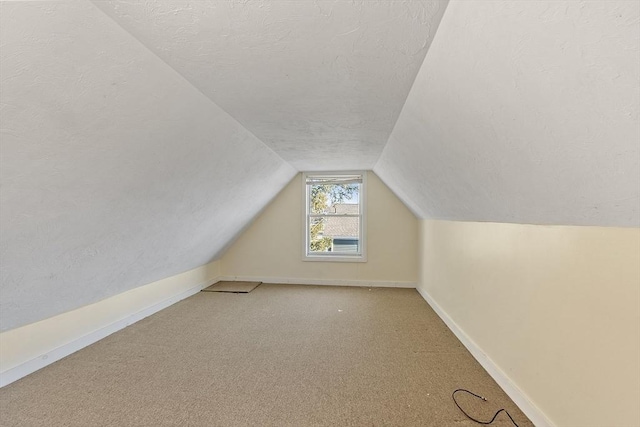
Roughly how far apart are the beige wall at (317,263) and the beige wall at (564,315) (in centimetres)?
212

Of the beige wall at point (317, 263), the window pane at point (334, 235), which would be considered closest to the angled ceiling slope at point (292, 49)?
the beige wall at point (317, 263)

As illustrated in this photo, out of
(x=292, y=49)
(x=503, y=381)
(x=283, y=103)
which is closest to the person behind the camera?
(x=292, y=49)

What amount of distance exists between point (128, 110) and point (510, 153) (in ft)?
5.68

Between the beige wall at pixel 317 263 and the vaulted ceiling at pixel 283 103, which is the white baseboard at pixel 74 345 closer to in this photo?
the vaulted ceiling at pixel 283 103

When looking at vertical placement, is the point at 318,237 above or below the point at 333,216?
below

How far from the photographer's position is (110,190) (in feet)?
5.72

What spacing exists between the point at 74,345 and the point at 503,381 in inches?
129

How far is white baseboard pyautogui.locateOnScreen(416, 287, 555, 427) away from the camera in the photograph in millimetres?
1581

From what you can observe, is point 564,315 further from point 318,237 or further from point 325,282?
point 318,237

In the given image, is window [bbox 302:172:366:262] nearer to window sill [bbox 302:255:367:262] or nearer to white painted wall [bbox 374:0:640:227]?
window sill [bbox 302:255:367:262]

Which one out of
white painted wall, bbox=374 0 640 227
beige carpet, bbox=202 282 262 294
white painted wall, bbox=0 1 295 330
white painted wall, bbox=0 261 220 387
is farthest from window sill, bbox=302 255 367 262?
white painted wall, bbox=374 0 640 227

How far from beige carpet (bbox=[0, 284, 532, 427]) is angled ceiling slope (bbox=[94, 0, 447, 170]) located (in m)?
1.82

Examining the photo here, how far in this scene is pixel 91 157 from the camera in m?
1.45

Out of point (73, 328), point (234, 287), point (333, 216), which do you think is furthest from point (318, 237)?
point (73, 328)
